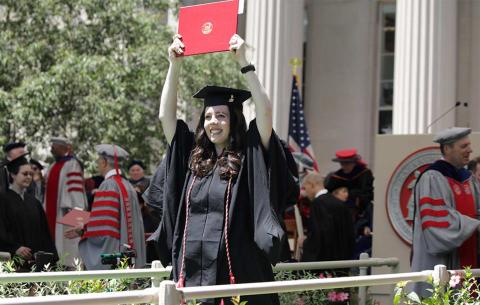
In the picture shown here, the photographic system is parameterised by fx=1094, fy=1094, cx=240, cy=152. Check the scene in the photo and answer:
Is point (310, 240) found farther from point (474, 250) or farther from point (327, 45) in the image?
point (327, 45)

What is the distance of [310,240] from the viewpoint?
40.2 ft

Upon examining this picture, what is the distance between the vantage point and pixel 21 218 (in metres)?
10.7

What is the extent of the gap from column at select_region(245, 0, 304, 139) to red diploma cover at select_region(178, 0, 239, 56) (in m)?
12.4

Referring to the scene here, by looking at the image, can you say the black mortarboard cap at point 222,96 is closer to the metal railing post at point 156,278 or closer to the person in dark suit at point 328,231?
the metal railing post at point 156,278

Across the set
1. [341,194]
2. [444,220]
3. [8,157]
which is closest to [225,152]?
[444,220]

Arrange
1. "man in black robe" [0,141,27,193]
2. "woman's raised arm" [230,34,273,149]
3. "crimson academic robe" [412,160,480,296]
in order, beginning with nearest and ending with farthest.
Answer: "woman's raised arm" [230,34,273,149], "crimson academic robe" [412,160,480,296], "man in black robe" [0,141,27,193]

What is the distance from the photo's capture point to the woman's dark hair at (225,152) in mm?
5762

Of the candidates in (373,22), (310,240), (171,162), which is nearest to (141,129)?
(310,240)

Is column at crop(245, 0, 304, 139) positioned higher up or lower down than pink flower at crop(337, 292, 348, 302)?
higher up

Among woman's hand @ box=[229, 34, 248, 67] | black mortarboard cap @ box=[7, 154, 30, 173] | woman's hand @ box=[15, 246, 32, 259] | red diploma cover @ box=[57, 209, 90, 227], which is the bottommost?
woman's hand @ box=[15, 246, 32, 259]

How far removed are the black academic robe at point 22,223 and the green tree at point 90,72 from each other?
4.37 m

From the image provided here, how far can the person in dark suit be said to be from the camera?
12164 millimetres

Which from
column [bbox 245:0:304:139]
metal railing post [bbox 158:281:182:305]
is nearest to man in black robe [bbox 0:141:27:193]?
metal railing post [bbox 158:281:182:305]

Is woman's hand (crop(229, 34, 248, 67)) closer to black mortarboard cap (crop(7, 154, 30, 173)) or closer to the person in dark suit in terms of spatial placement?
black mortarboard cap (crop(7, 154, 30, 173))
